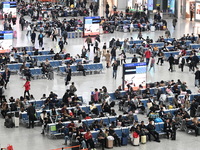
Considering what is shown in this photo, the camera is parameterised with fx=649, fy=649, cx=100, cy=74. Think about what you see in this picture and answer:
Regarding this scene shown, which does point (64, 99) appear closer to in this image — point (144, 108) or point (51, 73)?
point (144, 108)

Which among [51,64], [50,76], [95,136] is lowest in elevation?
[95,136]

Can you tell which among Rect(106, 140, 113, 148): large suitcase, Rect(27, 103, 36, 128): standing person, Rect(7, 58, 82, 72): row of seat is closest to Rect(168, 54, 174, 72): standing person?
Rect(7, 58, 82, 72): row of seat

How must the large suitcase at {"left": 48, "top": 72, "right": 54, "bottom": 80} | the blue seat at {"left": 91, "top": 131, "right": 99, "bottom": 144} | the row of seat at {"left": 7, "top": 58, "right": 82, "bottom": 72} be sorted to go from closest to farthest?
1. the blue seat at {"left": 91, "top": 131, "right": 99, "bottom": 144}
2. the large suitcase at {"left": 48, "top": 72, "right": 54, "bottom": 80}
3. the row of seat at {"left": 7, "top": 58, "right": 82, "bottom": 72}

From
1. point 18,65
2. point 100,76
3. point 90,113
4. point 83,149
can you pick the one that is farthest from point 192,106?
point 18,65

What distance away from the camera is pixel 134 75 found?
38969 millimetres

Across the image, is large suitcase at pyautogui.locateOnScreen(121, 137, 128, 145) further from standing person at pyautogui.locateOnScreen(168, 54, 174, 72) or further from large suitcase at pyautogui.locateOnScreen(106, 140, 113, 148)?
standing person at pyautogui.locateOnScreen(168, 54, 174, 72)

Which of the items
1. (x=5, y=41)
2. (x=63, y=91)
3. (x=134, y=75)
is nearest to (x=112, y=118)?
(x=134, y=75)

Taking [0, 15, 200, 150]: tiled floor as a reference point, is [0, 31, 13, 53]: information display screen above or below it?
above

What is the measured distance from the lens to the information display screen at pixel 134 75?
38656mm

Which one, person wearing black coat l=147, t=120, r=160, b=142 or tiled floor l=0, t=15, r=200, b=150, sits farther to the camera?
person wearing black coat l=147, t=120, r=160, b=142

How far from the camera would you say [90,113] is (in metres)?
34.1

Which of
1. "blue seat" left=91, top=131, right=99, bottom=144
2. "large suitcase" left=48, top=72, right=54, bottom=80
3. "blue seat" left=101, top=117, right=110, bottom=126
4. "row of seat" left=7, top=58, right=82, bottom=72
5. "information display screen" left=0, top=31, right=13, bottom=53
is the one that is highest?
"information display screen" left=0, top=31, right=13, bottom=53

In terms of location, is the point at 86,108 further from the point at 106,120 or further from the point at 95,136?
the point at 95,136

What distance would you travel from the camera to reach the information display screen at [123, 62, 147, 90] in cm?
3866
